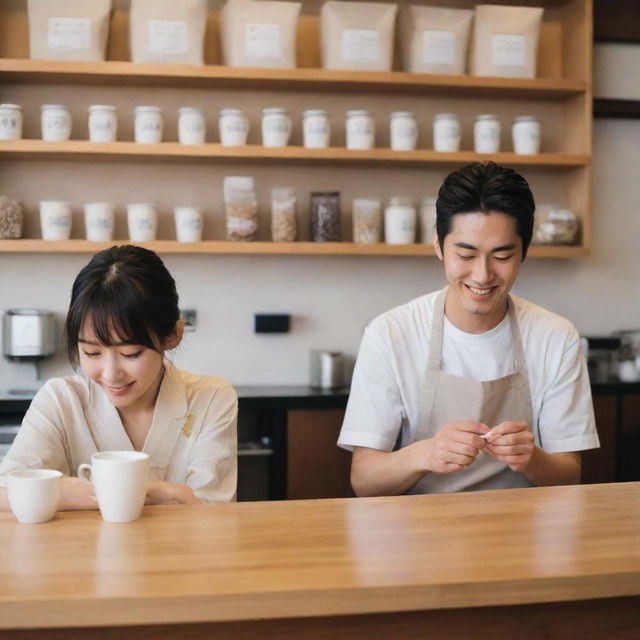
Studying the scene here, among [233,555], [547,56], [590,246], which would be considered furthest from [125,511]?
[547,56]

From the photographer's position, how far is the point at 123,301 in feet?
5.31

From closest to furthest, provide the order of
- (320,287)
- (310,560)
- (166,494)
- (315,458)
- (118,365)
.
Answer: (310,560)
(166,494)
(118,365)
(315,458)
(320,287)

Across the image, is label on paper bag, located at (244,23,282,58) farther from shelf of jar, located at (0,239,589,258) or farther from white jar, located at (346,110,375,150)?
shelf of jar, located at (0,239,589,258)

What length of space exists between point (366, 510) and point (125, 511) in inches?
14.9

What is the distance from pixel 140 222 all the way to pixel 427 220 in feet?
3.41

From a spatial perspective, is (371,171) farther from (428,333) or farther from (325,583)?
(325,583)

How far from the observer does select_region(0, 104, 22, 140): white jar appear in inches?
119

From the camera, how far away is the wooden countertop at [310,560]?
1.05 metres

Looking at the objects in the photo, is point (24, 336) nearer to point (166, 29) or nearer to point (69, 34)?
point (69, 34)

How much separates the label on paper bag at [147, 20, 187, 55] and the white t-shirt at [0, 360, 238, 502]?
64.6 inches

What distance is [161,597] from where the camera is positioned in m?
1.04

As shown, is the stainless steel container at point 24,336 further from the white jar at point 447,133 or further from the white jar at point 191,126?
the white jar at point 447,133

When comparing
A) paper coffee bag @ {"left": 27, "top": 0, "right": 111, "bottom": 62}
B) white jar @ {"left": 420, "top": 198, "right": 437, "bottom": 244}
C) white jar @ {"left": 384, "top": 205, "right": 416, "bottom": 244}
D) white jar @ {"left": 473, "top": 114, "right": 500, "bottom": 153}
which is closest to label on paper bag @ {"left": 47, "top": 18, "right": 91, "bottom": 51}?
paper coffee bag @ {"left": 27, "top": 0, "right": 111, "bottom": 62}

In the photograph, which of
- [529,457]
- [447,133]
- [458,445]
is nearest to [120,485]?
Result: [458,445]
